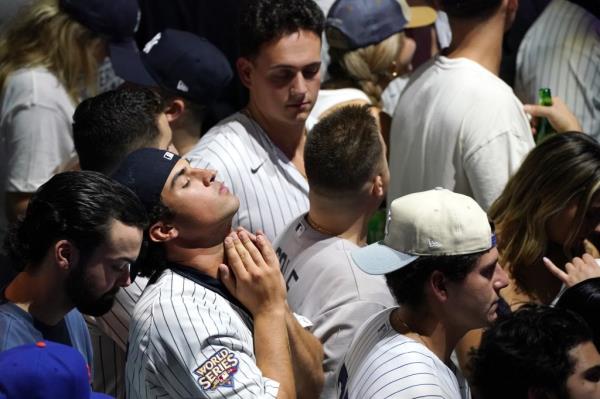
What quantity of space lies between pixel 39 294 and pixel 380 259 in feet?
3.54

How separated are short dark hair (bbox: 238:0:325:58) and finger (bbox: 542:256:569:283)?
1.67 metres

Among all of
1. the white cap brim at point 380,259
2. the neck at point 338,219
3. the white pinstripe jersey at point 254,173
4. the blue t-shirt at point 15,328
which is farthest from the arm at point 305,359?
the white pinstripe jersey at point 254,173

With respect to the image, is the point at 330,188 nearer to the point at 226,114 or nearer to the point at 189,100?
the point at 189,100

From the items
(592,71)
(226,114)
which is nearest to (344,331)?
(592,71)

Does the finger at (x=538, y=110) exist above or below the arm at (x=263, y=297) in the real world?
below

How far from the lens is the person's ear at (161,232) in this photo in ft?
12.1

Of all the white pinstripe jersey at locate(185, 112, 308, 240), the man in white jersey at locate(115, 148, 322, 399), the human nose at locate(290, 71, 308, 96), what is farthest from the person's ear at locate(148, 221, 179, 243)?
the human nose at locate(290, 71, 308, 96)

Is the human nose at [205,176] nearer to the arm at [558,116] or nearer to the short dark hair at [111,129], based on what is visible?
the short dark hair at [111,129]

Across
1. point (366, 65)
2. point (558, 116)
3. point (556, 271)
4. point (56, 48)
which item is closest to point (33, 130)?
point (56, 48)

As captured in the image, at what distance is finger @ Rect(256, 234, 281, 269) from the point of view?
370cm

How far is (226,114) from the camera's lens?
6.70m

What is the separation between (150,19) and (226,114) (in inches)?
31.7

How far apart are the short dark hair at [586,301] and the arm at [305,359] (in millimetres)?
854

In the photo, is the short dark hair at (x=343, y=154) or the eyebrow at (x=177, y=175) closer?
the eyebrow at (x=177, y=175)
